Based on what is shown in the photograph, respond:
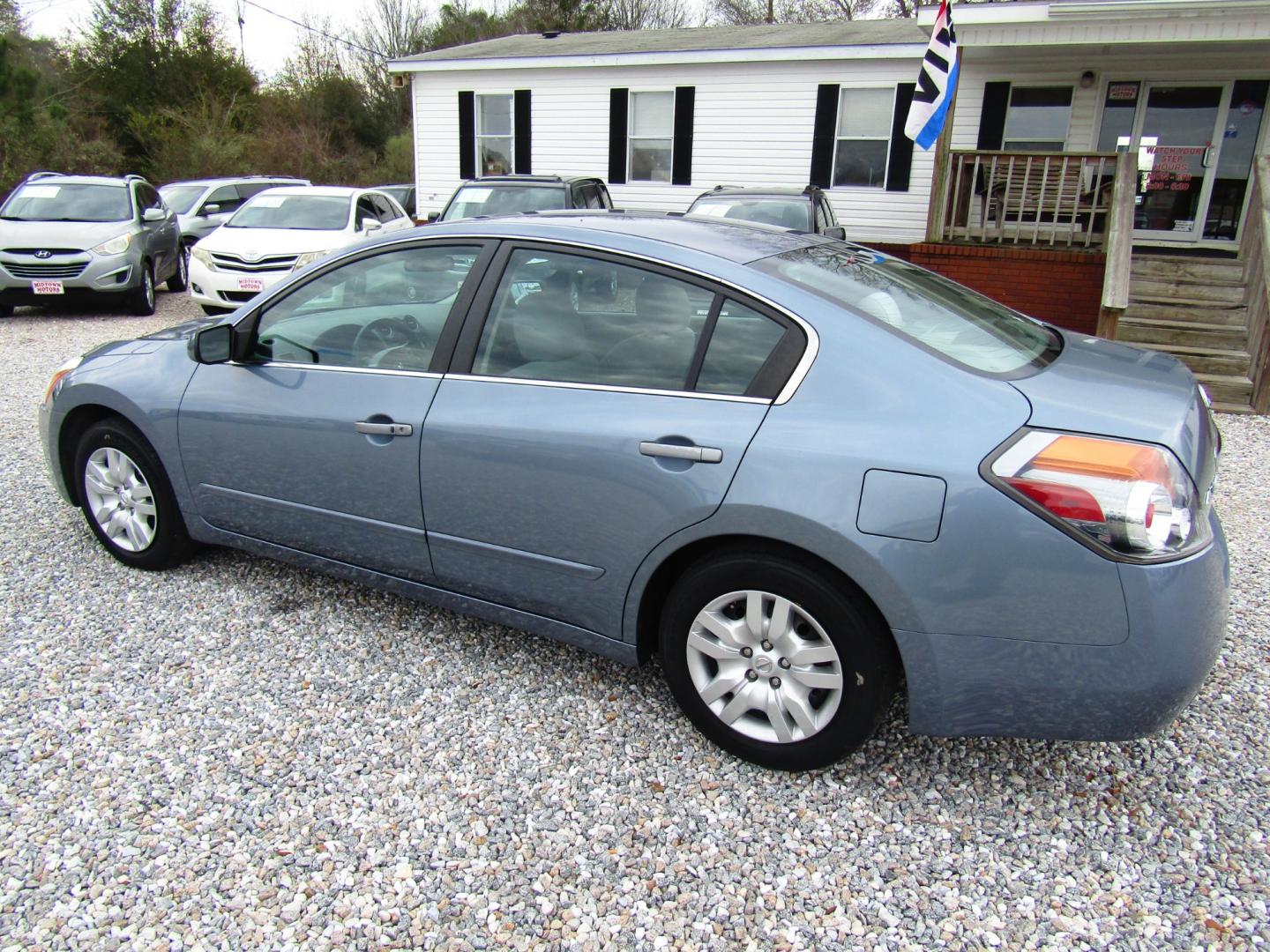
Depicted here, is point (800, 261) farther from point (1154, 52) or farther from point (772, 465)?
point (1154, 52)

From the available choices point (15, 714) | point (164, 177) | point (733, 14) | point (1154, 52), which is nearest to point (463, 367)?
point (15, 714)

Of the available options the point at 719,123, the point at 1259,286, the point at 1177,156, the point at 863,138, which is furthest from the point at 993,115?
the point at 1259,286

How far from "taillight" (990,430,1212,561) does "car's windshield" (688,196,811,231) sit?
744 centimetres

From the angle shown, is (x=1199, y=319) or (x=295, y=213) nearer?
(x=1199, y=319)

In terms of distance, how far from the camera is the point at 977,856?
236 centimetres

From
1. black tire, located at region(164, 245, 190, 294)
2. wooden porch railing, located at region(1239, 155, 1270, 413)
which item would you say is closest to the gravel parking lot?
wooden porch railing, located at region(1239, 155, 1270, 413)

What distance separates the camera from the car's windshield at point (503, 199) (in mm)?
10188

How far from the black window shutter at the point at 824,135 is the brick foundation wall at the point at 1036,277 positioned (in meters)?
4.73

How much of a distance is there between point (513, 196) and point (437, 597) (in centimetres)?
808

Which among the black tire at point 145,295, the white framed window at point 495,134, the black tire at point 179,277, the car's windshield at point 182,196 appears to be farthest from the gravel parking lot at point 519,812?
the white framed window at point 495,134

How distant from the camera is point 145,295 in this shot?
11359 millimetres

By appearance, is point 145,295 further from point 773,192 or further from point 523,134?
point 773,192

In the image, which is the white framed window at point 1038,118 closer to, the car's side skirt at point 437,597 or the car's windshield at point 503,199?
the car's windshield at point 503,199

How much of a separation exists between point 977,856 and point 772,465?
1.17 meters
